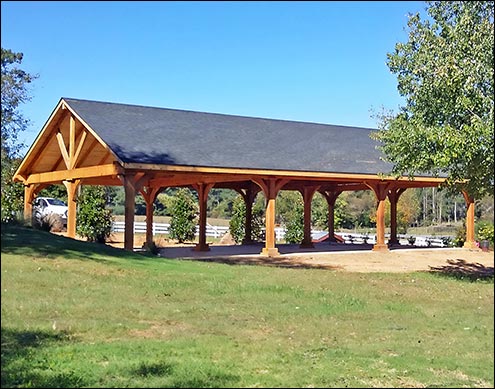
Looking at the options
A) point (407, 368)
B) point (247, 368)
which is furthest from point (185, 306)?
point (407, 368)

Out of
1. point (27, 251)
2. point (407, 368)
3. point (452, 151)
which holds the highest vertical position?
point (452, 151)

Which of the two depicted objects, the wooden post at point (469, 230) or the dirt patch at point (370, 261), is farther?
the wooden post at point (469, 230)

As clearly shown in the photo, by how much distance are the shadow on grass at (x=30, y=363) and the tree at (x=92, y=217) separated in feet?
60.1

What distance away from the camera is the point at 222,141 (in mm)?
21141

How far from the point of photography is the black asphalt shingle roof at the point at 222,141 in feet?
61.3

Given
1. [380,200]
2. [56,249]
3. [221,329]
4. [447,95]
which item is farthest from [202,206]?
[221,329]

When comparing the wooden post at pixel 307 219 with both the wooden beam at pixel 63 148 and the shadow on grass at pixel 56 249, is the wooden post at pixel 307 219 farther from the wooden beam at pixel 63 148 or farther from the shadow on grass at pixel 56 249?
the shadow on grass at pixel 56 249

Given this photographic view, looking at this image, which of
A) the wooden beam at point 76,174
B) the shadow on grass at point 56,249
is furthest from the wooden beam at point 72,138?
the shadow on grass at point 56,249

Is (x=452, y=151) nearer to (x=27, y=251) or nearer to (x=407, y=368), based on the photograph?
(x=407, y=368)

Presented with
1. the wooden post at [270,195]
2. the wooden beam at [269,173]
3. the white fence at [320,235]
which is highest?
the wooden beam at [269,173]

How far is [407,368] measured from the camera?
6.28 m

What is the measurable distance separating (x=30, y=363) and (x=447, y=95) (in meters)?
9.23

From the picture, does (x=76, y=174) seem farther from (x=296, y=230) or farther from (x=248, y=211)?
(x=296, y=230)

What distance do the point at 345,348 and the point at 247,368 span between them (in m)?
1.53
